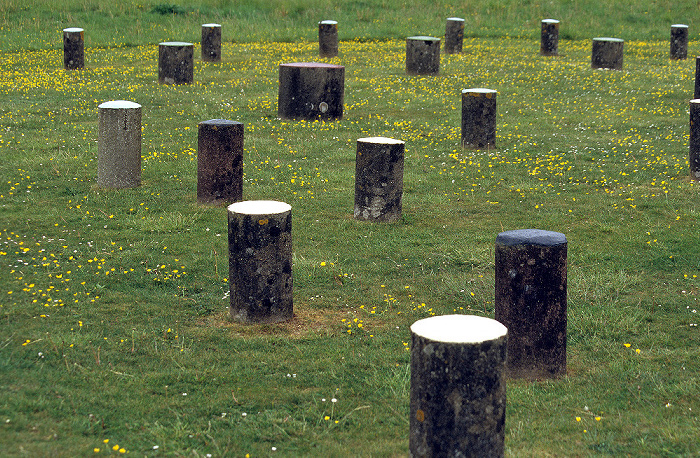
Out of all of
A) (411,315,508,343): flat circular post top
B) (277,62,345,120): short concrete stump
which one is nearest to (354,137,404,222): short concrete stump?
(411,315,508,343): flat circular post top

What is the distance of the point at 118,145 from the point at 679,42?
63.8ft

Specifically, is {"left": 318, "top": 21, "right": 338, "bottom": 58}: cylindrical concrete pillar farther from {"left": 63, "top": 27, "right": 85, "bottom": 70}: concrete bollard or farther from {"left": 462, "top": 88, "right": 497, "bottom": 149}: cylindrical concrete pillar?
{"left": 462, "top": 88, "right": 497, "bottom": 149}: cylindrical concrete pillar

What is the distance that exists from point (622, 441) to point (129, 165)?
7905 mm

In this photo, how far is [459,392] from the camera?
180 inches

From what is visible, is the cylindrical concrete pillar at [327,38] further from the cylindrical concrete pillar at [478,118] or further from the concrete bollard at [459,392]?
the concrete bollard at [459,392]

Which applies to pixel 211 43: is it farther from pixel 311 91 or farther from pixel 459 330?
pixel 459 330

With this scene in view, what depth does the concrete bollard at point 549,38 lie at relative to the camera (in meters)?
26.1

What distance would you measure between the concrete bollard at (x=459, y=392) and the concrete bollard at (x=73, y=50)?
19.4 m

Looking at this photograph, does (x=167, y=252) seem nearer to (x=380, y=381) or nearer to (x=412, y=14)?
(x=380, y=381)

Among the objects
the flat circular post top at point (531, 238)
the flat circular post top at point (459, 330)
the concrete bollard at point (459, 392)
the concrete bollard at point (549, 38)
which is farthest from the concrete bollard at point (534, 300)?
the concrete bollard at point (549, 38)

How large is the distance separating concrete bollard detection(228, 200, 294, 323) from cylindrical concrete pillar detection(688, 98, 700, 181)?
698 centimetres

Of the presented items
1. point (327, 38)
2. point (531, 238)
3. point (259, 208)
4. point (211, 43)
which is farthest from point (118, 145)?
point (327, 38)

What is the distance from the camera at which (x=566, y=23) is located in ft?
103

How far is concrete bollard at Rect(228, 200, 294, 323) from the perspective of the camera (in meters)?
6.91
